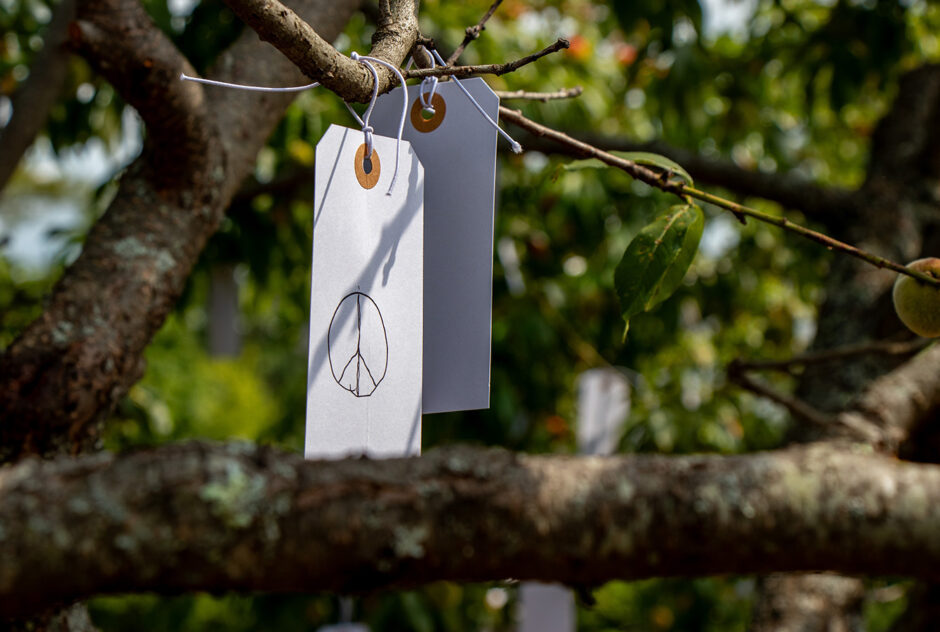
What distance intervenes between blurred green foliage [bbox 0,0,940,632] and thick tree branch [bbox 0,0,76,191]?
0.46 feet

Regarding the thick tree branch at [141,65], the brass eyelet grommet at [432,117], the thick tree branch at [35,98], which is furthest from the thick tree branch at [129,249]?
the thick tree branch at [35,98]

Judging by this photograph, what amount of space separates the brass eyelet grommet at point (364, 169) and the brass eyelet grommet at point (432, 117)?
0.08 meters

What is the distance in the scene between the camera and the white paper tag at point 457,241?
0.66m

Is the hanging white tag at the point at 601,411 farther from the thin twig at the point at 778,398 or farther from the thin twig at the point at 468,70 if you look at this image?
the thin twig at the point at 468,70

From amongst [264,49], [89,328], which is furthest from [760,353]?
[89,328]

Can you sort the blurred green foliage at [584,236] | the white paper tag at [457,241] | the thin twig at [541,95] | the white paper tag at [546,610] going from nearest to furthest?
the white paper tag at [457,241]
the thin twig at [541,95]
the white paper tag at [546,610]
the blurred green foliage at [584,236]

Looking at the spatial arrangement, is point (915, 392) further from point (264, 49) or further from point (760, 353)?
point (760, 353)

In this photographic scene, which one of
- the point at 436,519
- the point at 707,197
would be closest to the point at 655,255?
the point at 707,197

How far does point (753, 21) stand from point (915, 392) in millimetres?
1439

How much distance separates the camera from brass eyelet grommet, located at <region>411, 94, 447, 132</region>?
690 millimetres

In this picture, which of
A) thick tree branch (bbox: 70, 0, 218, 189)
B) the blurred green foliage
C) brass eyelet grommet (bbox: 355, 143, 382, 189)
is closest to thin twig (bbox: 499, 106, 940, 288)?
brass eyelet grommet (bbox: 355, 143, 382, 189)

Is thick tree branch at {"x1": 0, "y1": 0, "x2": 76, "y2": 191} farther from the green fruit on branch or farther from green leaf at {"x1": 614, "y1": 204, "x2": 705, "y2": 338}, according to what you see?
the green fruit on branch

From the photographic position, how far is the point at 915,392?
111 centimetres

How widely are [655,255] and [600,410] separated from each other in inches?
43.2
